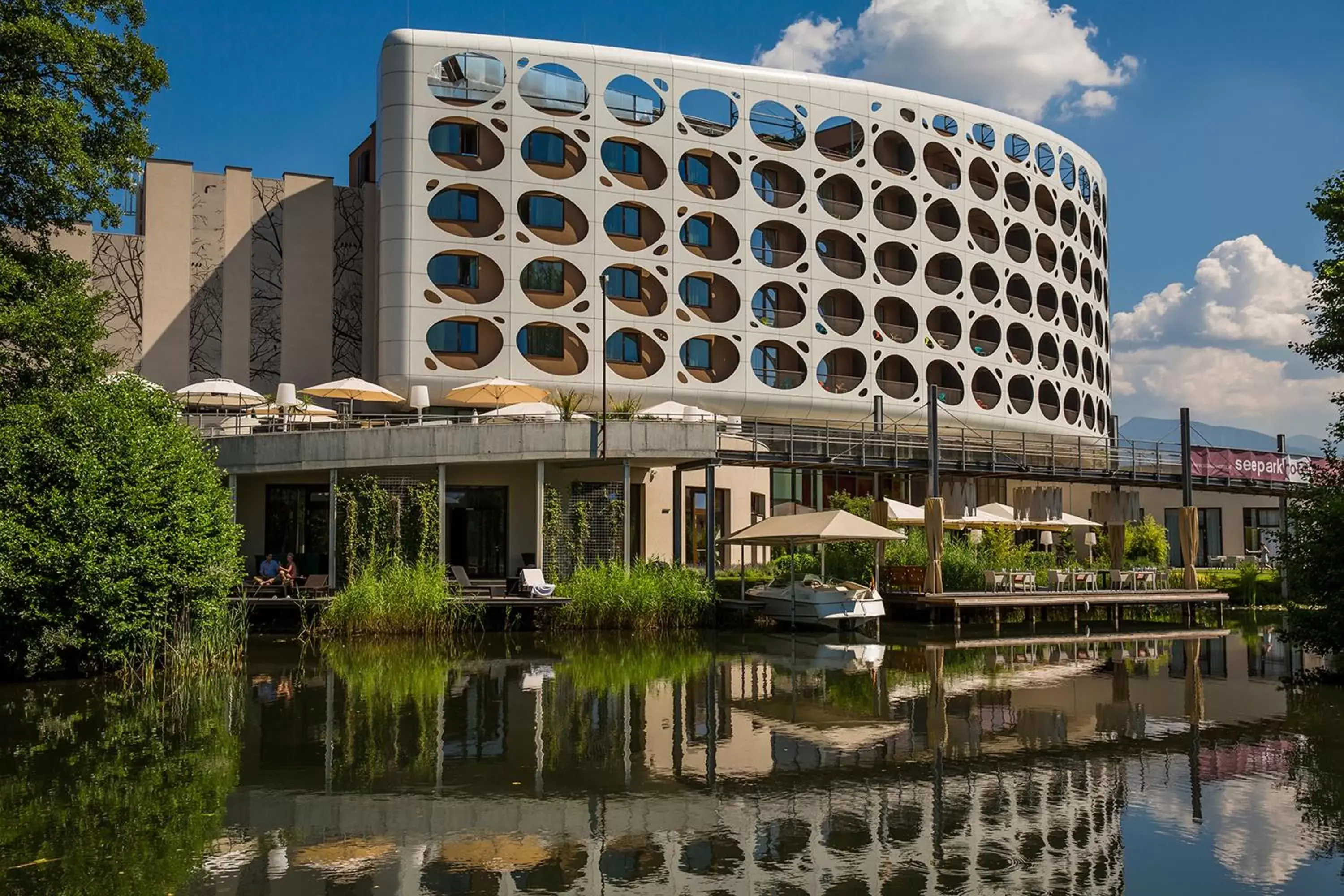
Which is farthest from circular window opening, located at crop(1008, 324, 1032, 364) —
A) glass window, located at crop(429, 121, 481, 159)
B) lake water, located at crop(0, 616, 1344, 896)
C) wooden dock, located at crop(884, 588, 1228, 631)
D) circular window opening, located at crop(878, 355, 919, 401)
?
lake water, located at crop(0, 616, 1344, 896)

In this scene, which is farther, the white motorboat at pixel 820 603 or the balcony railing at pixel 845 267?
the balcony railing at pixel 845 267

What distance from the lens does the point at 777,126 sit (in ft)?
150

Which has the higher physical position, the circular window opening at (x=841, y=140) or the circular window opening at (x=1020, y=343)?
the circular window opening at (x=841, y=140)

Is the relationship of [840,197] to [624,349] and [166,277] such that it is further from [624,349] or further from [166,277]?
[166,277]

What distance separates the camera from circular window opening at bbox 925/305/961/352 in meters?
49.0

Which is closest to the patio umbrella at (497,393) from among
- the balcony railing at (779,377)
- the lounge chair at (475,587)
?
the lounge chair at (475,587)

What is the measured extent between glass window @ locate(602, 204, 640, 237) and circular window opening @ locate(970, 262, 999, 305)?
15745mm

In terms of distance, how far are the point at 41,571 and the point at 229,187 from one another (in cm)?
2646

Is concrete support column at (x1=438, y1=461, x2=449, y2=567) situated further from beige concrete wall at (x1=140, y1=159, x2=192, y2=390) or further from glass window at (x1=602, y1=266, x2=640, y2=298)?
beige concrete wall at (x1=140, y1=159, x2=192, y2=390)

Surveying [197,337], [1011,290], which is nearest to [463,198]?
[197,337]

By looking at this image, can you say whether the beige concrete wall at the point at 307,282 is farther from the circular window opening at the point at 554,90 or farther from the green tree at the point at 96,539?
the green tree at the point at 96,539

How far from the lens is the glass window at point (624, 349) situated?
4219cm

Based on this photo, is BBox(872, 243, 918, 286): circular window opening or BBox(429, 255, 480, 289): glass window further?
BBox(872, 243, 918, 286): circular window opening

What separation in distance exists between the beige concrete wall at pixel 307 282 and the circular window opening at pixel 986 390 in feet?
86.8
